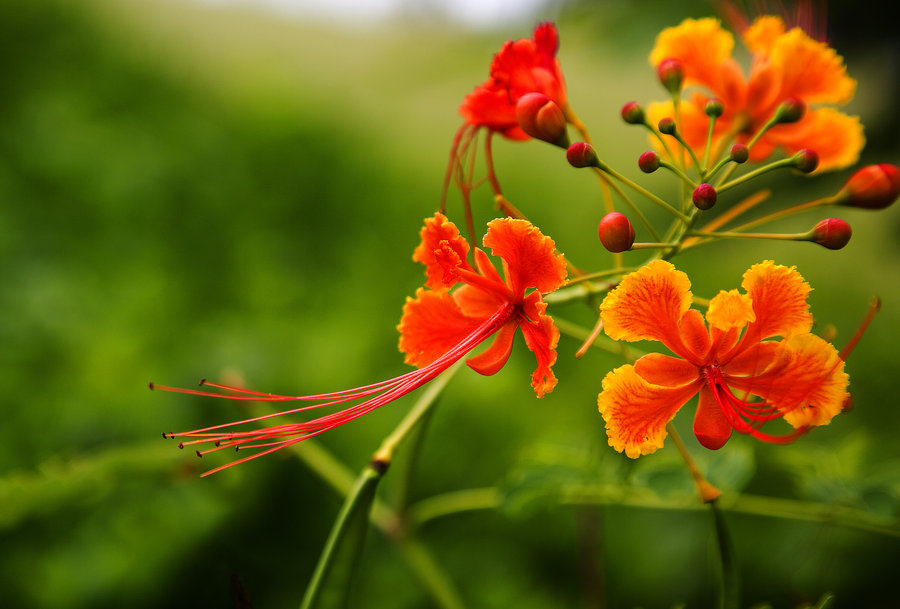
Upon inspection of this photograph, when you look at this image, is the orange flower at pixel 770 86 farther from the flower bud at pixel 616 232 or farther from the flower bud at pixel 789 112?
the flower bud at pixel 616 232

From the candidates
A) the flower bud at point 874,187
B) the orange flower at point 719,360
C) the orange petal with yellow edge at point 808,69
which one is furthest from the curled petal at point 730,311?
the orange petal with yellow edge at point 808,69

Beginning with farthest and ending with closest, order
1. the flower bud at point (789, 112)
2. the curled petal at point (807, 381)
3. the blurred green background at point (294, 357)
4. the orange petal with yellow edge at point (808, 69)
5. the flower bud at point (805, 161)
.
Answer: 1. the blurred green background at point (294, 357)
2. the orange petal with yellow edge at point (808, 69)
3. the flower bud at point (789, 112)
4. the flower bud at point (805, 161)
5. the curled petal at point (807, 381)

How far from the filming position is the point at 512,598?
6.61 ft

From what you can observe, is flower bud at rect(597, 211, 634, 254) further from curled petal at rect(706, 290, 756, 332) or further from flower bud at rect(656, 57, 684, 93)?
flower bud at rect(656, 57, 684, 93)

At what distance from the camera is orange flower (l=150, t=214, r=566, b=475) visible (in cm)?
95

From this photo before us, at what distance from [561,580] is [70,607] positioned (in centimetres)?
142

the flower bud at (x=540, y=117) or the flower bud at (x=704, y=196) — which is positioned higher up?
the flower bud at (x=540, y=117)

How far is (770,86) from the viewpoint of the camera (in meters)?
1.25

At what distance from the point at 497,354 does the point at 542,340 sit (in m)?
0.09

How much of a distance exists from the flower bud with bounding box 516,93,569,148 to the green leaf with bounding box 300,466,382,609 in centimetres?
58

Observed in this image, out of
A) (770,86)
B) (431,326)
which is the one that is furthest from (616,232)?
(770,86)

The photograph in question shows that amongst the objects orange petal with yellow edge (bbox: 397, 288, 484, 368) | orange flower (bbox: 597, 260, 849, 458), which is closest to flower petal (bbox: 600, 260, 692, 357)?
orange flower (bbox: 597, 260, 849, 458)

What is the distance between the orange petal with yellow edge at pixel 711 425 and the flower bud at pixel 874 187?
1.36ft

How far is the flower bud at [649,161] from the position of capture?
100 cm
